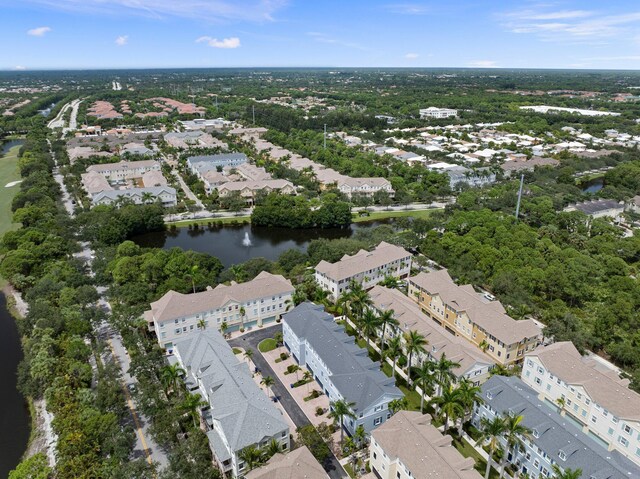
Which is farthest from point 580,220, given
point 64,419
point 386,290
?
point 64,419

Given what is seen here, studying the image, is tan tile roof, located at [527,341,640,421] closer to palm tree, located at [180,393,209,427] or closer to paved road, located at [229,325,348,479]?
paved road, located at [229,325,348,479]

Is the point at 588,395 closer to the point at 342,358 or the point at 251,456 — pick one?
the point at 342,358

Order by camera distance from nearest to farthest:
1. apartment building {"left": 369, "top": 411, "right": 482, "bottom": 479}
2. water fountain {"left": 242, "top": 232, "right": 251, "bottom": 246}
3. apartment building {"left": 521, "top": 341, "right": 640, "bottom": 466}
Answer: apartment building {"left": 369, "top": 411, "right": 482, "bottom": 479} → apartment building {"left": 521, "top": 341, "right": 640, "bottom": 466} → water fountain {"left": 242, "top": 232, "right": 251, "bottom": 246}

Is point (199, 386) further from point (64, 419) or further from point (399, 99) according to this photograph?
point (399, 99)

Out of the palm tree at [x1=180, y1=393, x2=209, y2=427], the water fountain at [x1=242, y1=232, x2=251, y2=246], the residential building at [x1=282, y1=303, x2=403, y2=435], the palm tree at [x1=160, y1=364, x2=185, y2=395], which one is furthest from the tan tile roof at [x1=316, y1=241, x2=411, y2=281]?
the palm tree at [x1=180, y1=393, x2=209, y2=427]

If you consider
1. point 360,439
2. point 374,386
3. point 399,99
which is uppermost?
point 399,99
